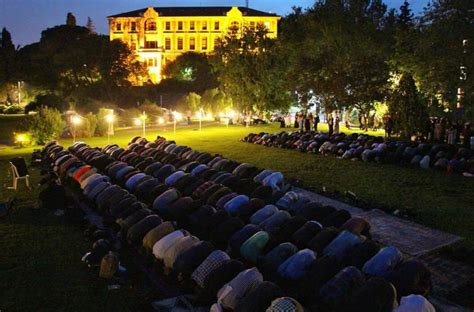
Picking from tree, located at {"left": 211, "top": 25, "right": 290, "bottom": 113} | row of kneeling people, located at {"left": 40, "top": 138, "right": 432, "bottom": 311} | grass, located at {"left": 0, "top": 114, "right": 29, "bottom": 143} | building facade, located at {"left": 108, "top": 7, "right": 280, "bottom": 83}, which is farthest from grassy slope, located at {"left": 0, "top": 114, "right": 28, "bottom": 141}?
building facade, located at {"left": 108, "top": 7, "right": 280, "bottom": 83}

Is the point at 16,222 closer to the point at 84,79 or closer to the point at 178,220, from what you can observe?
A: the point at 178,220

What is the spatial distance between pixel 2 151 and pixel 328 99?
964 inches

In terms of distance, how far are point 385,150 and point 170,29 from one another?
100 meters

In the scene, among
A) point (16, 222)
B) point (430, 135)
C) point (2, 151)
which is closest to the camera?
point (16, 222)

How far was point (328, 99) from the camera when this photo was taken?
38.0m

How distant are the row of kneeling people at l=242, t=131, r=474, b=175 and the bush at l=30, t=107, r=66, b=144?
15689 mm

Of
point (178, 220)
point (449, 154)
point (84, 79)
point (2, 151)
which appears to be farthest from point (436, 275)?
point (84, 79)

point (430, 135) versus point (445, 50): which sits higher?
point (445, 50)

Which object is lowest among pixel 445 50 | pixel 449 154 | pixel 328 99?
pixel 449 154

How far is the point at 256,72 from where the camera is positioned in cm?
4834

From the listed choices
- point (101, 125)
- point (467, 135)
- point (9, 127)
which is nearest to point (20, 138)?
point (101, 125)

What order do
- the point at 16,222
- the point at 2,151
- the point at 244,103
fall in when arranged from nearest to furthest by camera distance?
the point at 16,222, the point at 2,151, the point at 244,103

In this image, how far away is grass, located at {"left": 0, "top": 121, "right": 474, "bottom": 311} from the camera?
924 cm

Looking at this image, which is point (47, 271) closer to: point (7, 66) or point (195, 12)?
point (7, 66)
